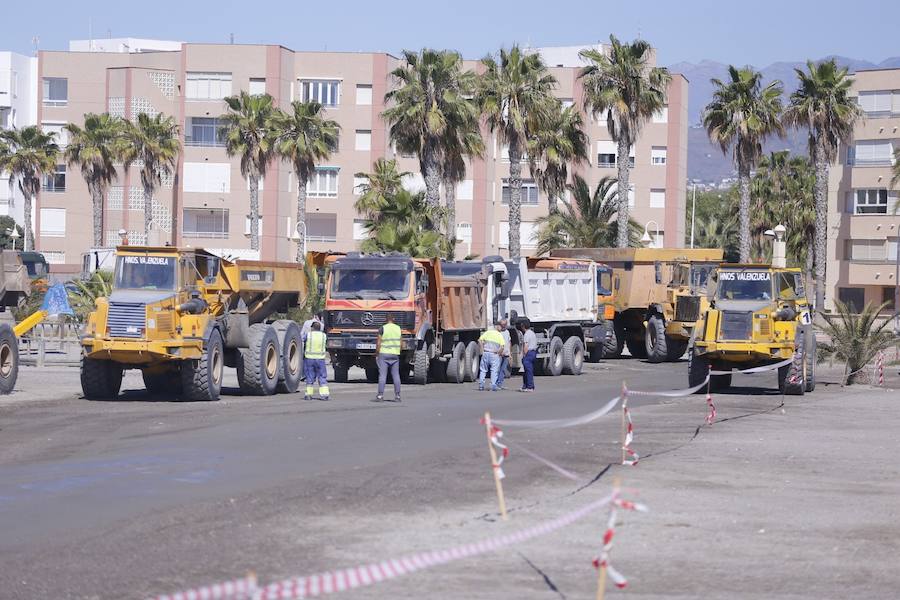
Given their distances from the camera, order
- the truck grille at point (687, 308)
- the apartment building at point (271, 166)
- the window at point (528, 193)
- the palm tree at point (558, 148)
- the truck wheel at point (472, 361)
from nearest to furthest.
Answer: the truck wheel at point (472, 361), the truck grille at point (687, 308), the palm tree at point (558, 148), the apartment building at point (271, 166), the window at point (528, 193)

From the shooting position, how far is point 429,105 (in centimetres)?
5250

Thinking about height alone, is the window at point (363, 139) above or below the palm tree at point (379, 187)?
above

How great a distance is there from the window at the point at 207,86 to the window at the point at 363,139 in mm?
7809

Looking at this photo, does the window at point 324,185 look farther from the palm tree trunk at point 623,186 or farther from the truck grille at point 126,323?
the truck grille at point 126,323

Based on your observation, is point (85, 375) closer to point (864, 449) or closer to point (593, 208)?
point (864, 449)

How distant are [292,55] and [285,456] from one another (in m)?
66.5

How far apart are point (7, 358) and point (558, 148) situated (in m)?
36.9

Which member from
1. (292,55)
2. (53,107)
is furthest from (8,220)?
(292,55)

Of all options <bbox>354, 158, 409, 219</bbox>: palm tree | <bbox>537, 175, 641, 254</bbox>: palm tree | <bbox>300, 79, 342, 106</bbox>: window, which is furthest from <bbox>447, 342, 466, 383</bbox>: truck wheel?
<bbox>300, 79, 342, 106</bbox>: window

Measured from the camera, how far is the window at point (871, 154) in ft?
262

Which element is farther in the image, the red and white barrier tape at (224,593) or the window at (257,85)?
the window at (257,85)

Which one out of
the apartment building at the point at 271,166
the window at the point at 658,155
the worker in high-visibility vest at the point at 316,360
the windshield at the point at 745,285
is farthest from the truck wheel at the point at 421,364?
the window at the point at 658,155

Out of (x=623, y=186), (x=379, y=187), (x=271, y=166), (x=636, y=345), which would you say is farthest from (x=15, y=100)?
(x=636, y=345)

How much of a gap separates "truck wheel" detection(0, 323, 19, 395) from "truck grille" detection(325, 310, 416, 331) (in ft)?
24.9
